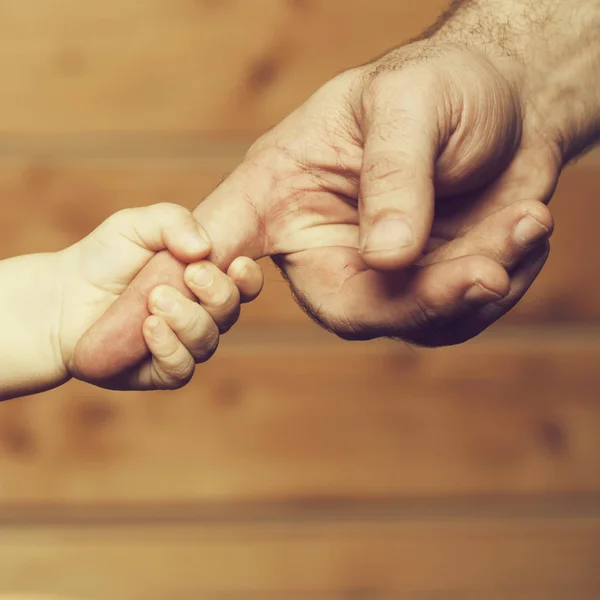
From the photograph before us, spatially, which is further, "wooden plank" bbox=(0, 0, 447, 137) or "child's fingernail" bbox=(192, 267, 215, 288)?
"wooden plank" bbox=(0, 0, 447, 137)

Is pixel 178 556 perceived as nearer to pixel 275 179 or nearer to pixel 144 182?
pixel 144 182

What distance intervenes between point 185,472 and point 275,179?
0.61 metres

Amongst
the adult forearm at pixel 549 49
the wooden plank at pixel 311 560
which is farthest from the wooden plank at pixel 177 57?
the wooden plank at pixel 311 560

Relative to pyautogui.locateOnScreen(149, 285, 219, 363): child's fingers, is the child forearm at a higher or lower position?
higher

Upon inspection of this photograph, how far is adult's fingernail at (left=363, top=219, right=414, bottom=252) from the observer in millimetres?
529

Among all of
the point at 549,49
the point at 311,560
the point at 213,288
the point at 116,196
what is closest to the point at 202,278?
the point at 213,288

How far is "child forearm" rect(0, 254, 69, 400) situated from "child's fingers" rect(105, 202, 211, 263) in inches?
3.4

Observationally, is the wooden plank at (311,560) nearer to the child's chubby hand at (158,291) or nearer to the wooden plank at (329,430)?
the wooden plank at (329,430)

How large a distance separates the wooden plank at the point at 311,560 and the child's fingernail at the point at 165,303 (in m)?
0.68

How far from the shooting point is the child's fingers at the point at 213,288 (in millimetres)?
621

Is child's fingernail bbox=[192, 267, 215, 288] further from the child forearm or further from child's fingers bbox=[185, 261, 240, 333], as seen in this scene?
the child forearm

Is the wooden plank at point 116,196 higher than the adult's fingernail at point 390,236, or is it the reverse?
the wooden plank at point 116,196

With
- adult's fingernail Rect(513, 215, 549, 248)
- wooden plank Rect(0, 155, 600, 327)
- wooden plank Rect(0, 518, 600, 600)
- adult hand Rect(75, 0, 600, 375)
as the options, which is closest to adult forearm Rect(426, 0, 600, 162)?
adult hand Rect(75, 0, 600, 375)

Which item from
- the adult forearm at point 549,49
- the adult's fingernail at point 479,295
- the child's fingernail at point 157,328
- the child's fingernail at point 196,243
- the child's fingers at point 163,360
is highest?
the adult forearm at point 549,49
